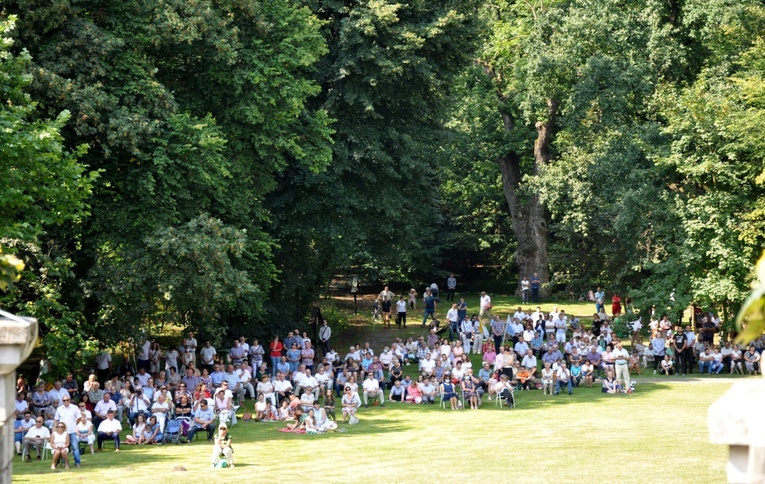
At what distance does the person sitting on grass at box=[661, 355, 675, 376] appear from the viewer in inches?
1224

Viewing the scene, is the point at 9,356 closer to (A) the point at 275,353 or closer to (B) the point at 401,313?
(A) the point at 275,353

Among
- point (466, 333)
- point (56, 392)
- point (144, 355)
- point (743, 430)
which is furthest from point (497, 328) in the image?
point (743, 430)

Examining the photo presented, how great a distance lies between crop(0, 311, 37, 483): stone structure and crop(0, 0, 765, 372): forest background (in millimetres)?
14298

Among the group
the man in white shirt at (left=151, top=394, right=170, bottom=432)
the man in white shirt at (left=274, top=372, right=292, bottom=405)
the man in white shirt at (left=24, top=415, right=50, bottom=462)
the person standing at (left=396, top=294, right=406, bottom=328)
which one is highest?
the person standing at (left=396, top=294, right=406, bottom=328)

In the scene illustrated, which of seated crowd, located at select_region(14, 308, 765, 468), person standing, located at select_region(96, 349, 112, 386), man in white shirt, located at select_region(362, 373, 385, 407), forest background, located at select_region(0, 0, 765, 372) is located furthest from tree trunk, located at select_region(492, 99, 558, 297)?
person standing, located at select_region(96, 349, 112, 386)

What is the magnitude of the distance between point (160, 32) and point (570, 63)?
1780cm

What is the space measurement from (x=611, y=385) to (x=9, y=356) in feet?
75.4

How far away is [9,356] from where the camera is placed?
666 cm

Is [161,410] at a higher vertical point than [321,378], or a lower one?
lower

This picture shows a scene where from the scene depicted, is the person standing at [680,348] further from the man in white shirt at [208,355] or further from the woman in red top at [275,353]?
the man in white shirt at [208,355]

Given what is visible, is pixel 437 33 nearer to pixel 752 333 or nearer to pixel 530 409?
pixel 530 409

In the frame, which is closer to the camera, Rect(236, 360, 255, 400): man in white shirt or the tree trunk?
Rect(236, 360, 255, 400): man in white shirt

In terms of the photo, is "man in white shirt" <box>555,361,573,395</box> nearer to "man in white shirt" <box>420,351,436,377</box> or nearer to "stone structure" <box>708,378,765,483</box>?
"man in white shirt" <box>420,351,436,377</box>

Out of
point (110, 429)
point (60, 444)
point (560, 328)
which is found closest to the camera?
point (60, 444)
